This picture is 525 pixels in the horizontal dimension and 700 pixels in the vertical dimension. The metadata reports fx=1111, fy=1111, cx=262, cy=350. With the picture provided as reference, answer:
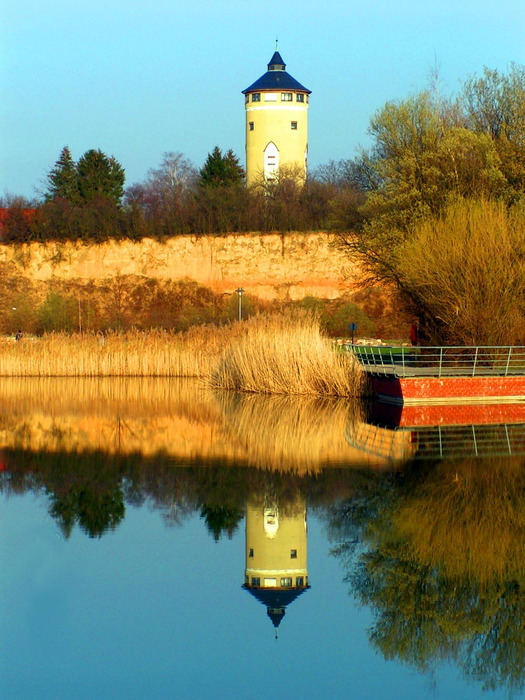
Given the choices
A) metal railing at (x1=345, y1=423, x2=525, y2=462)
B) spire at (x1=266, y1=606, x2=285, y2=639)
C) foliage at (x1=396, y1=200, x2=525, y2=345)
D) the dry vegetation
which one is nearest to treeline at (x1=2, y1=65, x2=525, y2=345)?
foliage at (x1=396, y1=200, x2=525, y2=345)

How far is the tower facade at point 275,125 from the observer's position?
210ft

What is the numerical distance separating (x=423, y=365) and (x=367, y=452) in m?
11.3

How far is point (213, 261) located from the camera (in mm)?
59812

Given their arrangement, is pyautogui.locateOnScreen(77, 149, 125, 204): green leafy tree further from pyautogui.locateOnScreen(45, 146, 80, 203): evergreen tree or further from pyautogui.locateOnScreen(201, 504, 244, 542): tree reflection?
pyautogui.locateOnScreen(201, 504, 244, 542): tree reflection

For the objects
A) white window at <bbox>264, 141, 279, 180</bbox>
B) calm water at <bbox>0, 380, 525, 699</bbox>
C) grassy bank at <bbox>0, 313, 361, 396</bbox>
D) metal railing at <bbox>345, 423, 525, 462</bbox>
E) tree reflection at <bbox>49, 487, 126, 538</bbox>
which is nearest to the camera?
calm water at <bbox>0, 380, 525, 699</bbox>

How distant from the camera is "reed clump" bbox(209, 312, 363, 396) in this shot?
84.9 feet

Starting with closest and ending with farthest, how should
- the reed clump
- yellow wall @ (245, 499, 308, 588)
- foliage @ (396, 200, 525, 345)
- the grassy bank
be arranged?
1. yellow wall @ (245, 499, 308, 588)
2. foliage @ (396, 200, 525, 345)
3. the reed clump
4. the grassy bank

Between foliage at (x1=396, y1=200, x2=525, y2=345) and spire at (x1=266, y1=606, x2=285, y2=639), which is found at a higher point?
foliage at (x1=396, y1=200, x2=525, y2=345)

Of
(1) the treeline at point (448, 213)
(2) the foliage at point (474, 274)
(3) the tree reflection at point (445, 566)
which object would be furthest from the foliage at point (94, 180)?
(3) the tree reflection at point (445, 566)

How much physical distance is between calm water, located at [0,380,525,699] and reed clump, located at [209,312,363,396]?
5.82 m

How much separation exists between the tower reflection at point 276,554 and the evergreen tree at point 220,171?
54.8 meters

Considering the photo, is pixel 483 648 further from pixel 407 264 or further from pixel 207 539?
pixel 407 264

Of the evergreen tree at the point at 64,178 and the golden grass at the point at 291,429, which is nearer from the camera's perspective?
the golden grass at the point at 291,429

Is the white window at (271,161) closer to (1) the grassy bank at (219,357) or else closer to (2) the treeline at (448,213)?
(2) the treeline at (448,213)
